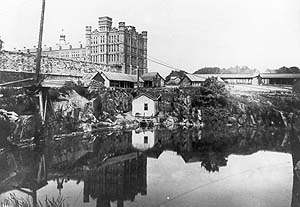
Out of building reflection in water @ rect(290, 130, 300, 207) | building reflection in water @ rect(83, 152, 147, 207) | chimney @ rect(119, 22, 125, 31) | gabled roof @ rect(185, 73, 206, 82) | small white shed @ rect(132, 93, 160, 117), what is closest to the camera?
building reflection in water @ rect(290, 130, 300, 207)

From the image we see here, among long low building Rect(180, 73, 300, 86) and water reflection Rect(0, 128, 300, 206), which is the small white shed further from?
long low building Rect(180, 73, 300, 86)

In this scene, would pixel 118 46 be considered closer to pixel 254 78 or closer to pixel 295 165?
pixel 254 78

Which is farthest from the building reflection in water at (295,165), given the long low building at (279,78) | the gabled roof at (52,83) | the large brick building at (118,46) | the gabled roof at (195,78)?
the gabled roof at (52,83)

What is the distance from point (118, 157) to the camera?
3146 millimetres

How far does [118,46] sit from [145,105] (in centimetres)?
83

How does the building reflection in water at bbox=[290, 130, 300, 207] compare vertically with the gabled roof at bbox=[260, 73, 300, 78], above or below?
below

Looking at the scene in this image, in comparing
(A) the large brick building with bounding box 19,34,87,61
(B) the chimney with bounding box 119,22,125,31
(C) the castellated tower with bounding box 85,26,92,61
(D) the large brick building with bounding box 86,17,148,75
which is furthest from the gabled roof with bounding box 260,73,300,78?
(A) the large brick building with bounding box 19,34,87,61

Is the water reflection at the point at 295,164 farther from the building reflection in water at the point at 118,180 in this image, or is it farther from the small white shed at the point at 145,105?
the small white shed at the point at 145,105

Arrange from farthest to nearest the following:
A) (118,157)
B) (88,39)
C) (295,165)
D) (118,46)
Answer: (118,157) → (118,46) → (88,39) → (295,165)

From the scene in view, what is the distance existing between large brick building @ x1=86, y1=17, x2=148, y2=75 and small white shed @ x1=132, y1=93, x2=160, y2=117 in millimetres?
450

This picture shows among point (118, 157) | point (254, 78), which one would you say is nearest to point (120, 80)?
point (118, 157)

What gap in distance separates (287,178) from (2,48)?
2.56 m

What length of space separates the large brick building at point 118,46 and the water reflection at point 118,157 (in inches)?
34.4

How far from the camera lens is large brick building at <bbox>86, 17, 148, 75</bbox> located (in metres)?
2.49
